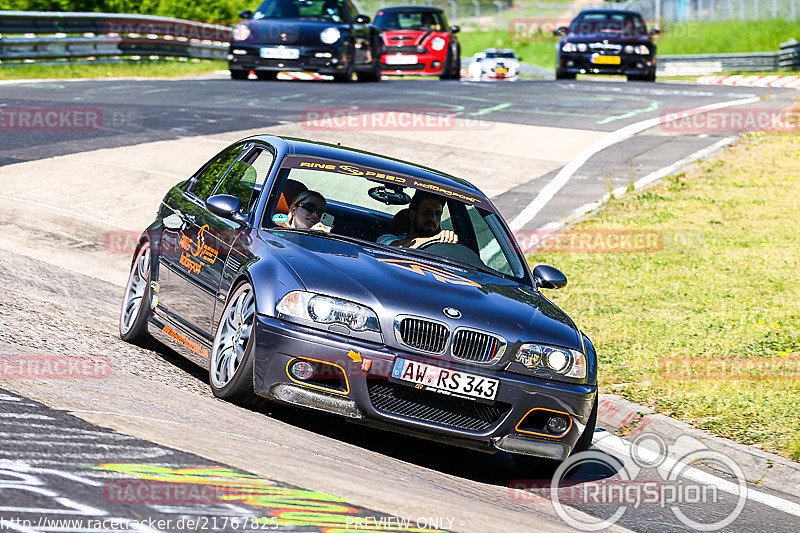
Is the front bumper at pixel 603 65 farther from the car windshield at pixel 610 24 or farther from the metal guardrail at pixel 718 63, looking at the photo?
the metal guardrail at pixel 718 63

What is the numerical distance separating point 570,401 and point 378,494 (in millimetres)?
1691

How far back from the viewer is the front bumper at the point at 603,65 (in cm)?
2869

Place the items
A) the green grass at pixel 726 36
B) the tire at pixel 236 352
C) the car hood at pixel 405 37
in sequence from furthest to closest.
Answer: the green grass at pixel 726 36, the car hood at pixel 405 37, the tire at pixel 236 352

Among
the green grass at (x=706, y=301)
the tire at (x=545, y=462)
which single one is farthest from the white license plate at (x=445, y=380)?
the green grass at (x=706, y=301)

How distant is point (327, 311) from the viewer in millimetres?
5953

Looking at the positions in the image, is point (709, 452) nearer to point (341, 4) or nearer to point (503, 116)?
point (503, 116)

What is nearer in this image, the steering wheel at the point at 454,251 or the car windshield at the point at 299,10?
the steering wheel at the point at 454,251

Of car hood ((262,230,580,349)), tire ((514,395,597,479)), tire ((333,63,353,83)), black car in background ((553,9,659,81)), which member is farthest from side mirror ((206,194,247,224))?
black car in background ((553,9,659,81))

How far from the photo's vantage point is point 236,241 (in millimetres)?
6875

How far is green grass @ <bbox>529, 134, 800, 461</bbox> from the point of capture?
27.1 ft

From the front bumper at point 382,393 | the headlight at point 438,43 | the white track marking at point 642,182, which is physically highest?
the headlight at point 438,43

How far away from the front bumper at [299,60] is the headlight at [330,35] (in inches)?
5.4

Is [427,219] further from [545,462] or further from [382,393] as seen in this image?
[382,393]

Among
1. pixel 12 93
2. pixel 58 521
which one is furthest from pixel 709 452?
pixel 12 93
